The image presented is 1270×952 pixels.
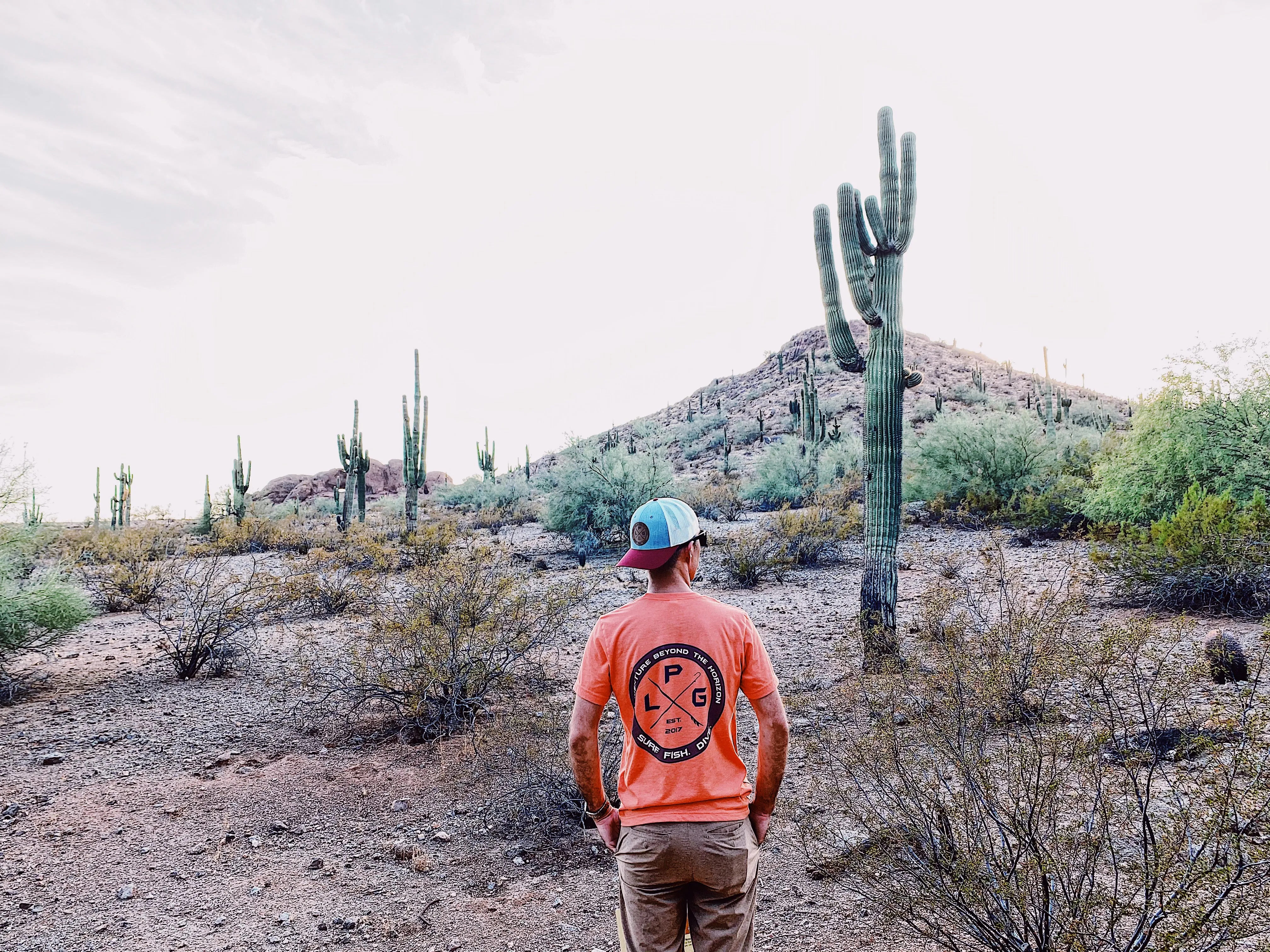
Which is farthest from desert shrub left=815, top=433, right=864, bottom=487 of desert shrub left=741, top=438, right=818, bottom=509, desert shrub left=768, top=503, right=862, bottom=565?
desert shrub left=768, top=503, right=862, bottom=565

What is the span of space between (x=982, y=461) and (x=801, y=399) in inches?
1096

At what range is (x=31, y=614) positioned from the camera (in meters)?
7.96

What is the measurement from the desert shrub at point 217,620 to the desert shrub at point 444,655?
1.52 m

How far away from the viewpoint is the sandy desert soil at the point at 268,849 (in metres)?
3.88

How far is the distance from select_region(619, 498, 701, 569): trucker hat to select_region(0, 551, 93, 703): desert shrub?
8.03 meters

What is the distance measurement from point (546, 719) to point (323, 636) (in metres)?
5.45

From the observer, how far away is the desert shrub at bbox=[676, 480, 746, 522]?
65.2 feet

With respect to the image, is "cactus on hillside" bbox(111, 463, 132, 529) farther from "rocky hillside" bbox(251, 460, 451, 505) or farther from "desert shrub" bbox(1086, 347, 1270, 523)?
"desert shrub" bbox(1086, 347, 1270, 523)

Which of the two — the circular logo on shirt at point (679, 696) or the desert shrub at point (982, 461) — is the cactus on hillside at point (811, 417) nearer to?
the desert shrub at point (982, 461)

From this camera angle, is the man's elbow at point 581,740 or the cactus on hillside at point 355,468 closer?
the man's elbow at point 581,740

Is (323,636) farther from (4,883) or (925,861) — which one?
(925,861)

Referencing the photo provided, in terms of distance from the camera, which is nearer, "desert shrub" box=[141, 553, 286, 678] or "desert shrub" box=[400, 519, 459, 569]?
"desert shrub" box=[141, 553, 286, 678]

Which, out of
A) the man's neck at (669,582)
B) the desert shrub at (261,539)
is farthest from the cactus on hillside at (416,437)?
the man's neck at (669,582)

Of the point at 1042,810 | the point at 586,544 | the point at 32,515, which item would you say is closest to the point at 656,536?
the point at 1042,810
